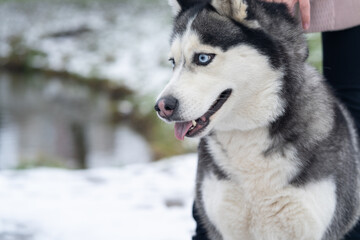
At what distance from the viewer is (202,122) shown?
7.58 ft

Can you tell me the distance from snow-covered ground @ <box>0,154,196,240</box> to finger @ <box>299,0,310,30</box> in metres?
1.86

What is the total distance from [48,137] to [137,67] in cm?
392

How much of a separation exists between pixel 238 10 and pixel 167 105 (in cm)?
51

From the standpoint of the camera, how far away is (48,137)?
8.13m

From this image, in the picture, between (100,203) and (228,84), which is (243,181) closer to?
(228,84)

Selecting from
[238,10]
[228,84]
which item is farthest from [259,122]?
[238,10]

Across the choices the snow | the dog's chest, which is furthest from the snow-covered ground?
the snow

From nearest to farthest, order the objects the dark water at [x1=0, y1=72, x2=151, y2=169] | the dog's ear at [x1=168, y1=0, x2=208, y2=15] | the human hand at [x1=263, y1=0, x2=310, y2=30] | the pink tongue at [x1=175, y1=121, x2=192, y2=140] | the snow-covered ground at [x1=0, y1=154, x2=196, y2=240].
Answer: the pink tongue at [x1=175, y1=121, x2=192, y2=140] < the human hand at [x1=263, y1=0, x2=310, y2=30] < the dog's ear at [x1=168, y1=0, x2=208, y2=15] < the snow-covered ground at [x1=0, y1=154, x2=196, y2=240] < the dark water at [x1=0, y1=72, x2=151, y2=169]

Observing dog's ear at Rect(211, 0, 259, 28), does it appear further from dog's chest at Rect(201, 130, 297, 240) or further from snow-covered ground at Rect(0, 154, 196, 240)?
snow-covered ground at Rect(0, 154, 196, 240)

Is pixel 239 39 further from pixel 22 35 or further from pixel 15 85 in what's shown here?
pixel 22 35

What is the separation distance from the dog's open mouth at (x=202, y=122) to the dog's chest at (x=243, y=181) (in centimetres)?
22

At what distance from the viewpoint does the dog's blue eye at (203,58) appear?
2.27 meters

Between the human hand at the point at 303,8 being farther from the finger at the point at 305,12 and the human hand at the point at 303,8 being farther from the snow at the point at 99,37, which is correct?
the snow at the point at 99,37

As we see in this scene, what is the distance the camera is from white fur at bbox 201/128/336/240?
2.36m
